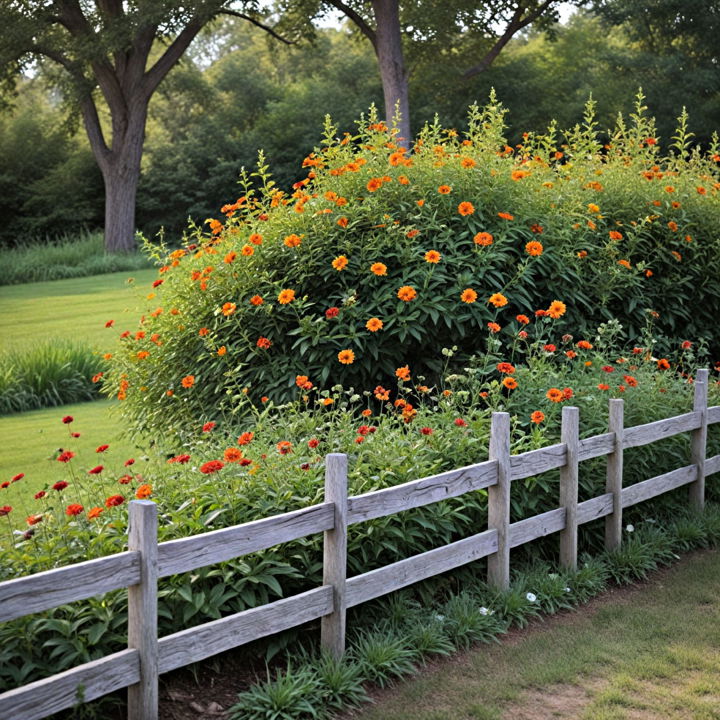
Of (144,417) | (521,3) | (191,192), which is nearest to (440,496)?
(144,417)

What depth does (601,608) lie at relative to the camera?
531 centimetres

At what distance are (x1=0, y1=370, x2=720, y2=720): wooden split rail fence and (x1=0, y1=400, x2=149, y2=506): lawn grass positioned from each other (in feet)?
12.1

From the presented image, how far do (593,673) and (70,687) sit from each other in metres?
2.47

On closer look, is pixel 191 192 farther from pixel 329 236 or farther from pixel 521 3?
pixel 329 236

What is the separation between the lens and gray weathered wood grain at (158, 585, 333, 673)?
3666mm

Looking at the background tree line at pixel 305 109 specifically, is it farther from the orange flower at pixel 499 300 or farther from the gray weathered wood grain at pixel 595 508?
the gray weathered wood grain at pixel 595 508

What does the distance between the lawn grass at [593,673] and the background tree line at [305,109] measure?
75.0ft

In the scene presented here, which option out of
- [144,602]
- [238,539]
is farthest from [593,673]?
[144,602]

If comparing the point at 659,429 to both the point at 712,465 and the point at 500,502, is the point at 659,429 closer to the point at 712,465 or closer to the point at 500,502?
the point at 712,465

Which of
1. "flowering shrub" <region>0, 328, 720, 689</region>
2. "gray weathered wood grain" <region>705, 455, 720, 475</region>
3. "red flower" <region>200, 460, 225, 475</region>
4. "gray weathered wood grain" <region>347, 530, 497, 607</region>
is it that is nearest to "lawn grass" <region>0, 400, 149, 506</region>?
"flowering shrub" <region>0, 328, 720, 689</region>

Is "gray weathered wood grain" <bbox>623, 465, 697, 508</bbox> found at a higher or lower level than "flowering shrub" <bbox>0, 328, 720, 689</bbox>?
lower

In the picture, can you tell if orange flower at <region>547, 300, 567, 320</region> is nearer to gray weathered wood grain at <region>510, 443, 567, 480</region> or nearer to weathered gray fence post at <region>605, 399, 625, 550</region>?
weathered gray fence post at <region>605, 399, 625, 550</region>

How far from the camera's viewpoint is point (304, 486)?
4.81 metres

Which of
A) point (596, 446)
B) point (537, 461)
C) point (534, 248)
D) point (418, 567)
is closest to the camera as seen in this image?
point (418, 567)
